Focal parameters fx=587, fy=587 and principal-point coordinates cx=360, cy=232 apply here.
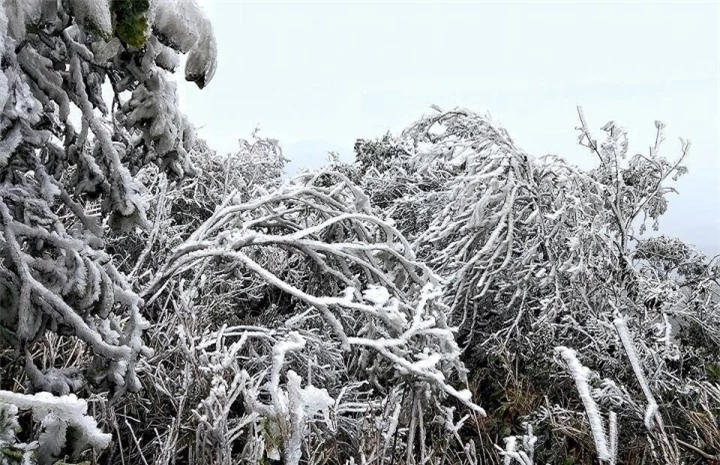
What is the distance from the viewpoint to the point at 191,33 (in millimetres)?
2105

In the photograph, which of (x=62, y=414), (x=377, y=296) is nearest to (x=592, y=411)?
(x=62, y=414)

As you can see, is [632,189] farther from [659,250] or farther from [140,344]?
[140,344]

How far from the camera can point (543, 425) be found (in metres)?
4.33

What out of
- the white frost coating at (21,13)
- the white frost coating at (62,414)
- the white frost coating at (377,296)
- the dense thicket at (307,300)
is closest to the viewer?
the white frost coating at (62,414)

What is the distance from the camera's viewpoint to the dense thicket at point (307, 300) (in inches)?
85.4

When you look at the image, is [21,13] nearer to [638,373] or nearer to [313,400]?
[313,400]

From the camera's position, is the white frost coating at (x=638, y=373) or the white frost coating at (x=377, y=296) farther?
the white frost coating at (x=377, y=296)

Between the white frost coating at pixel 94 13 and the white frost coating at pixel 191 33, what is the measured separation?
233 mm

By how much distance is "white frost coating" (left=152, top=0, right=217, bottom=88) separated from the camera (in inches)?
80.2

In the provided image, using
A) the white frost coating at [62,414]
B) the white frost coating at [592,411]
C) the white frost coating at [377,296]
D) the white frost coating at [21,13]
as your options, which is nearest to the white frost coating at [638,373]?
the white frost coating at [592,411]

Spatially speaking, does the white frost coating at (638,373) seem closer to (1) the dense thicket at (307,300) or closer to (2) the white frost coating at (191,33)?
(1) the dense thicket at (307,300)

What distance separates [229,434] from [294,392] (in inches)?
27.7

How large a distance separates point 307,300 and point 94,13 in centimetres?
185

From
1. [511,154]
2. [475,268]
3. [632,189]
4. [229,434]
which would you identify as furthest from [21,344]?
[632,189]
